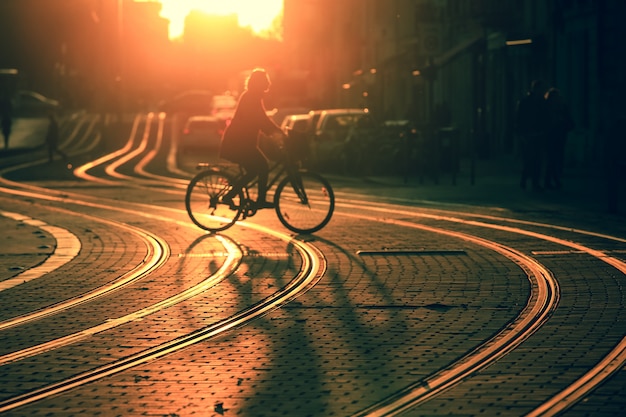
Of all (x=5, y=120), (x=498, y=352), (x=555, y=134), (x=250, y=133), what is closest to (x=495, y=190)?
(x=555, y=134)

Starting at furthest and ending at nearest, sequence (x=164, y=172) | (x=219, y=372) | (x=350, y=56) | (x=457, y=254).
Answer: (x=350, y=56), (x=164, y=172), (x=457, y=254), (x=219, y=372)

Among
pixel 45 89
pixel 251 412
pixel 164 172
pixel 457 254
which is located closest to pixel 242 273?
pixel 457 254

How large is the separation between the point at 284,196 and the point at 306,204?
0.88 ft

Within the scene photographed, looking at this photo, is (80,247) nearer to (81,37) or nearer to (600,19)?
(600,19)

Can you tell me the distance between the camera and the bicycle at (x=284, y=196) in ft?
53.9

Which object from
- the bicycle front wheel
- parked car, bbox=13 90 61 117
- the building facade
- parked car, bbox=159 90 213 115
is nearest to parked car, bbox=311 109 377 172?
the building facade

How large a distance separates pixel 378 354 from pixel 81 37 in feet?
295

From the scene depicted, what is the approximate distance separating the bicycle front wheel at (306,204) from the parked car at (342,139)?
16912 millimetres

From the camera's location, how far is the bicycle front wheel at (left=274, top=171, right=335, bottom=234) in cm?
1645

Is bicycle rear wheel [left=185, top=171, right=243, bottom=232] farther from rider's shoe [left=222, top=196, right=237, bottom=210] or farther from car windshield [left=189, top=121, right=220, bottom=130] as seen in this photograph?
car windshield [left=189, top=121, right=220, bottom=130]

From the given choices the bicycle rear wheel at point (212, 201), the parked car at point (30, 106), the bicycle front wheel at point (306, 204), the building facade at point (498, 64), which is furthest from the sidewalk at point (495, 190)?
the parked car at point (30, 106)

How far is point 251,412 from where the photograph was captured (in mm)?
6660

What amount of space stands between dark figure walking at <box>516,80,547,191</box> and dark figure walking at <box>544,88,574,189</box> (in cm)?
17

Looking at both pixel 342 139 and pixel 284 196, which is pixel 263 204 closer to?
pixel 284 196
